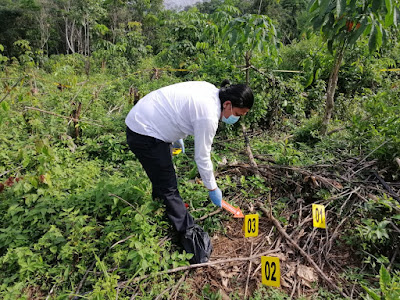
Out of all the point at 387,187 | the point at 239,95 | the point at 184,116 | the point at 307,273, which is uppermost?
the point at 239,95

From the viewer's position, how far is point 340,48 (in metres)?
2.96

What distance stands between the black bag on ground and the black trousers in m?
0.07

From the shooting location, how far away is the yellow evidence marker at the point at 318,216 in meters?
2.28

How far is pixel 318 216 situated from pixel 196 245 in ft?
3.67

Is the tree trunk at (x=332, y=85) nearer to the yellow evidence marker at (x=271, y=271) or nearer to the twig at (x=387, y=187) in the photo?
the twig at (x=387, y=187)

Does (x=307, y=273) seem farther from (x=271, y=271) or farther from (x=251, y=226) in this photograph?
(x=251, y=226)

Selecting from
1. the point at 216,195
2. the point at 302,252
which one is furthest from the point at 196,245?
the point at 302,252

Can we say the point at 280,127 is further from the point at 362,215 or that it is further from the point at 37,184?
the point at 37,184

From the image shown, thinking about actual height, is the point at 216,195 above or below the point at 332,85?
below

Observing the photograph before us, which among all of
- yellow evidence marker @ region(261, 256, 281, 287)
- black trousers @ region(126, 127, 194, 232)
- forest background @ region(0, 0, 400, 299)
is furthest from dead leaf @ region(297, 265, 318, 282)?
black trousers @ region(126, 127, 194, 232)

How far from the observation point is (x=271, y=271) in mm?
1907

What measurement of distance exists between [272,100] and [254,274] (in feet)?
A: 10.2

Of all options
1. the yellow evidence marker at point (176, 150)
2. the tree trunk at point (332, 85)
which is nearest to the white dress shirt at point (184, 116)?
the yellow evidence marker at point (176, 150)

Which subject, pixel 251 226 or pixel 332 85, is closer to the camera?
pixel 251 226
